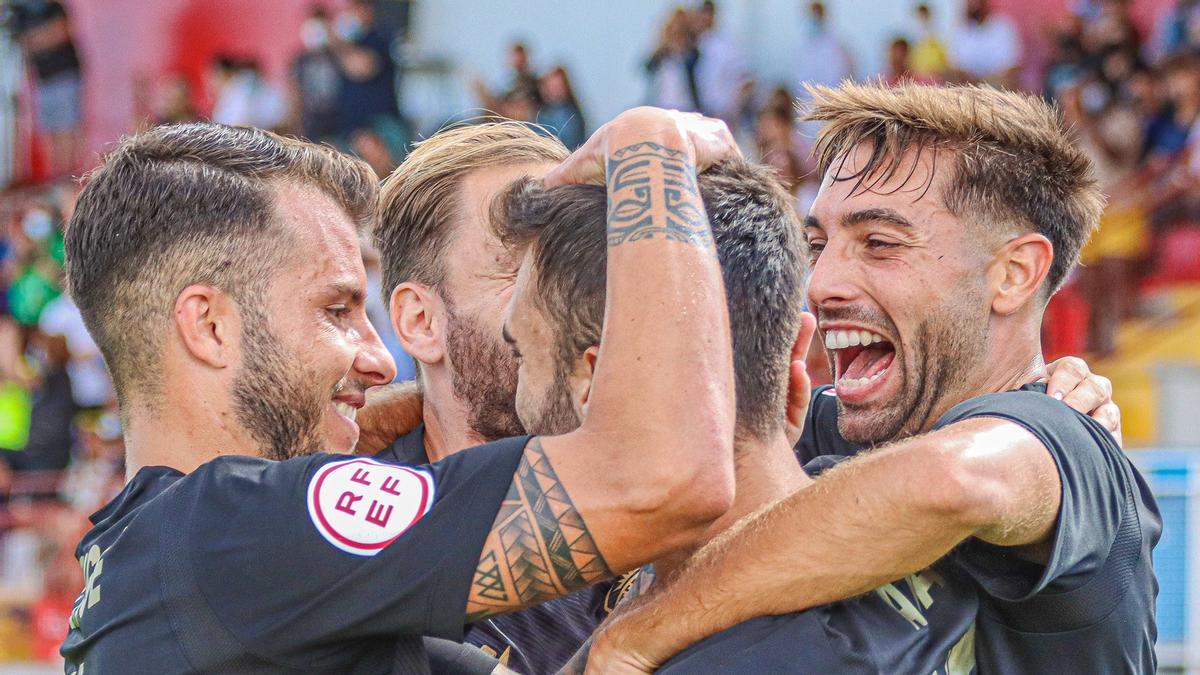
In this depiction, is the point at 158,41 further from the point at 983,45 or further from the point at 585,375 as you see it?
the point at 585,375

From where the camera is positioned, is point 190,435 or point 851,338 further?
point 851,338

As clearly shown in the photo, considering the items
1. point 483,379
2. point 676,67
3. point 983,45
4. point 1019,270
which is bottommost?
point 676,67

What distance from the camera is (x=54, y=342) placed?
12203 millimetres

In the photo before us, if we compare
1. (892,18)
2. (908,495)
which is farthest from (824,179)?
(892,18)

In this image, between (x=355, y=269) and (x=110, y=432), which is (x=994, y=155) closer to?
(x=355, y=269)

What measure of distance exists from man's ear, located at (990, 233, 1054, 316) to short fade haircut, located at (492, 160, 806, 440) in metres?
0.74

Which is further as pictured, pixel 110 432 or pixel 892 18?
pixel 892 18

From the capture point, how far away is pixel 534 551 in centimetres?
237

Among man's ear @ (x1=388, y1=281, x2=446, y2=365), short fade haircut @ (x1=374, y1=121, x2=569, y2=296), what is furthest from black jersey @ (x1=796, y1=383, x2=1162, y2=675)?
short fade haircut @ (x1=374, y1=121, x2=569, y2=296)

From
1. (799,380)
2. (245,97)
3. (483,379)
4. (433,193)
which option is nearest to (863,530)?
(799,380)

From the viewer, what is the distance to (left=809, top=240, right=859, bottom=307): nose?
3.25 meters

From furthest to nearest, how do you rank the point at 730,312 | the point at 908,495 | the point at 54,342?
the point at 54,342 → the point at 730,312 → the point at 908,495

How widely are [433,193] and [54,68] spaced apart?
14425 mm

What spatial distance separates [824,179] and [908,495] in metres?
1.23
